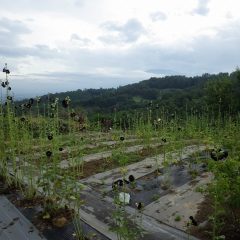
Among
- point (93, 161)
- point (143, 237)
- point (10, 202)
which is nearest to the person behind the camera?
point (143, 237)

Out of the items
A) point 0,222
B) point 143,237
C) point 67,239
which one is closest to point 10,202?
point 0,222

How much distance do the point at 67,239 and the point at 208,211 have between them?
1913 millimetres

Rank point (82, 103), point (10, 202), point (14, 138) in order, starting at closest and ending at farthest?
point (10, 202) < point (14, 138) < point (82, 103)

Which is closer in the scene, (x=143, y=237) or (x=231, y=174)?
(x=231, y=174)

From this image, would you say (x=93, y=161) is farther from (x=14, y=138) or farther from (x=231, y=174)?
(x=231, y=174)

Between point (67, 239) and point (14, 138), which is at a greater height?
point (14, 138)

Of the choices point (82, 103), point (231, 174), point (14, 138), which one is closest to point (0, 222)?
point (14, 138)

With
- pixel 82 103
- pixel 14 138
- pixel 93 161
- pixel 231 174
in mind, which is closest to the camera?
pixel 231 174

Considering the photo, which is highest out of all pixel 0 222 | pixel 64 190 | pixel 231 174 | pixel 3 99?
pixel 3 99

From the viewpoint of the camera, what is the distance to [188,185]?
6.16 metres

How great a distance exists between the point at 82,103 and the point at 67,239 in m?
38.9

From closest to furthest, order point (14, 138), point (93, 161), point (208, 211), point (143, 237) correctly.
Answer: point (143, 237), point (208, 211), point (14, 138), point (93, 161)

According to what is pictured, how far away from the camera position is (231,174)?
13.2 ft

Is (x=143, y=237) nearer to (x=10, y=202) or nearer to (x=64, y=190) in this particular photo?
(x=64, y=190)
